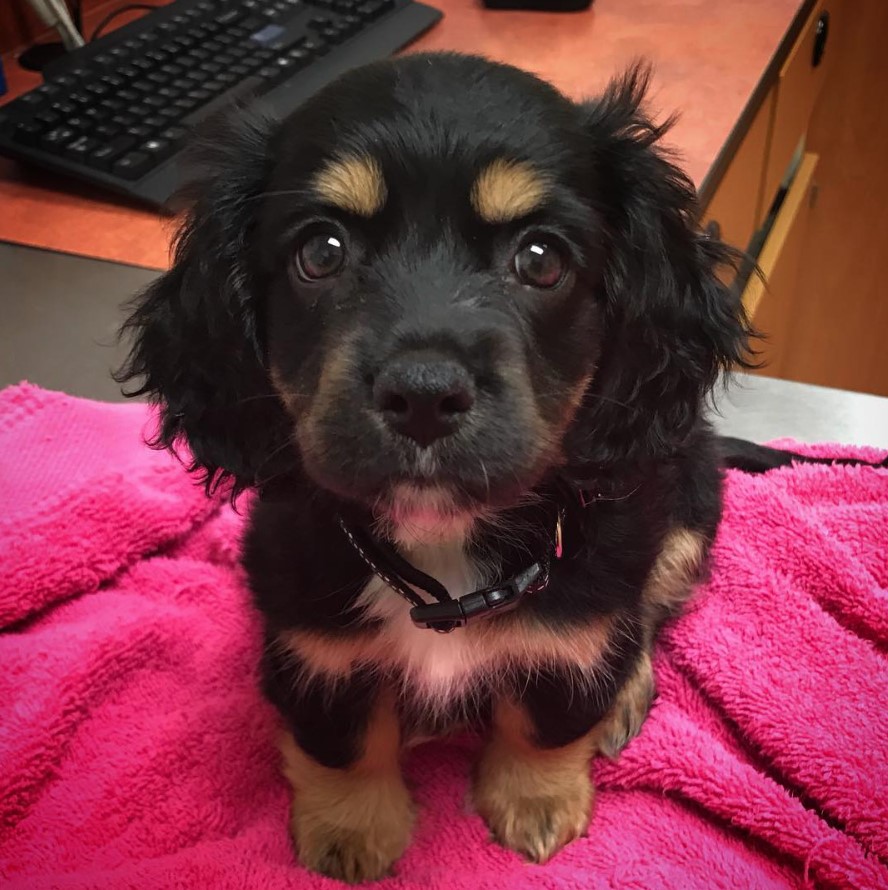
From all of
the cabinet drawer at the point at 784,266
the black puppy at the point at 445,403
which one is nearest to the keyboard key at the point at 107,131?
the black puppy at the point at 445,403

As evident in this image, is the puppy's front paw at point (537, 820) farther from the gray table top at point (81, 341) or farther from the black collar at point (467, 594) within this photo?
the gray table top at point (81, 341)

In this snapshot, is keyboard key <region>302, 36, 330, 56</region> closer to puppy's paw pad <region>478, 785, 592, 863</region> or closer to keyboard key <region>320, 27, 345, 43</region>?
keyboard key <region>320, 27, 345, 43</region>

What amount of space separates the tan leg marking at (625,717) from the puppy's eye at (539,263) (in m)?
0.58

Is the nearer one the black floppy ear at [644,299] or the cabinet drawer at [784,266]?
the black floppy ear at [644,299]

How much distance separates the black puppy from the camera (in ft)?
3.05

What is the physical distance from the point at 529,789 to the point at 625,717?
17cm

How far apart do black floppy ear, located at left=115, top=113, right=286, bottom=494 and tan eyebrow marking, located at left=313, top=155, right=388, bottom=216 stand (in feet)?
0.48

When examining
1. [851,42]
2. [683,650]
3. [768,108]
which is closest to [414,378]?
[683,650]

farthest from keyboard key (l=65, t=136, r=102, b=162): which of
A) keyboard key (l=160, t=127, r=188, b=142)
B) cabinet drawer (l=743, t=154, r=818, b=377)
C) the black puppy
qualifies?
cabinet drawer (l=743, t=154, r=818, b=377)

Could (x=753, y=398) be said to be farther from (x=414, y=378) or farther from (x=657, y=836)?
(x=414, y=378)

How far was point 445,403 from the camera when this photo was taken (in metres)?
0.86

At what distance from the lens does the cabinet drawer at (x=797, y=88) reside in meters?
2.25

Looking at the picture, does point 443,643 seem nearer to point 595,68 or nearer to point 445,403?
point 445,403

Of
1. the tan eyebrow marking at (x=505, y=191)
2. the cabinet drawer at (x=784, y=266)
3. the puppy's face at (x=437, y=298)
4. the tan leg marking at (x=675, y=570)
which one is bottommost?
the cabinet drawer at (x=784, y=266)
